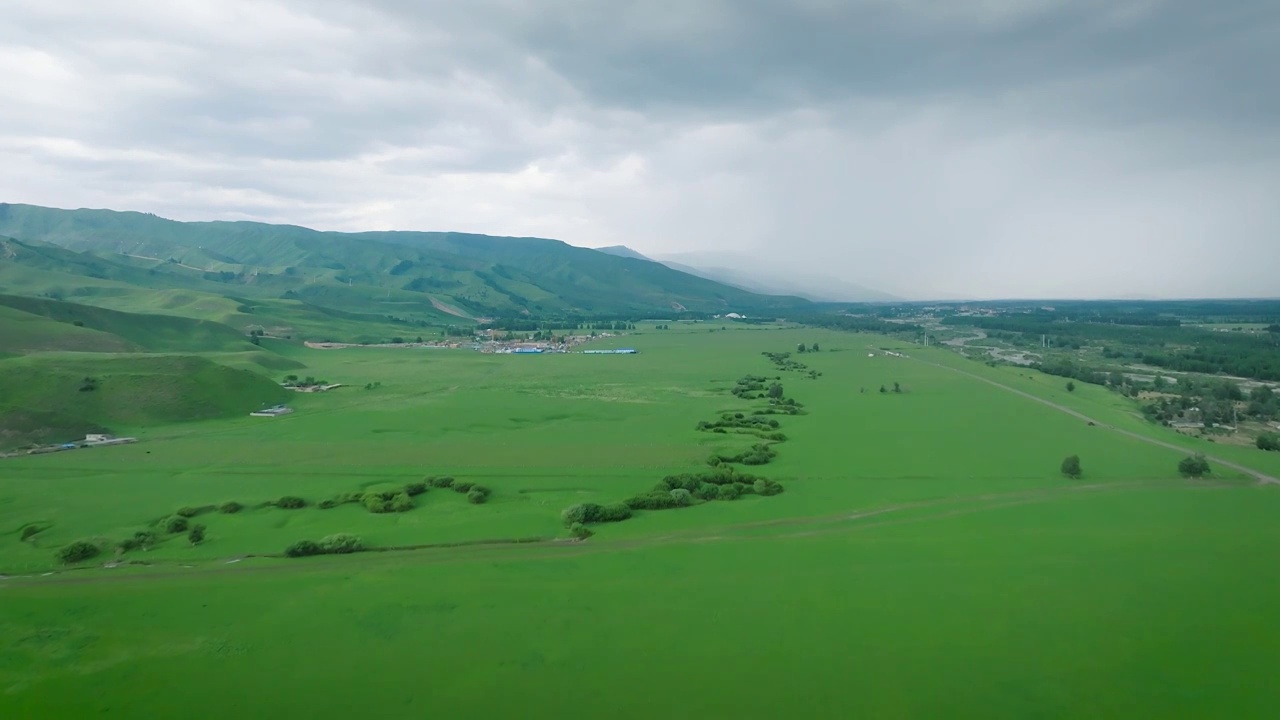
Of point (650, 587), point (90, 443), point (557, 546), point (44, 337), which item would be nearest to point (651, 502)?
point (557, 546)

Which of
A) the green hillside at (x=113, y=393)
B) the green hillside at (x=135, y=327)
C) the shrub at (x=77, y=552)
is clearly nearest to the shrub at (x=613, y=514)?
the shrub at (x=77, y=552)

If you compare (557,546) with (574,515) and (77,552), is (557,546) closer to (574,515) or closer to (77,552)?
(574,515)

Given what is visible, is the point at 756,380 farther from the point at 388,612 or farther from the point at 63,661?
the point at 63,661

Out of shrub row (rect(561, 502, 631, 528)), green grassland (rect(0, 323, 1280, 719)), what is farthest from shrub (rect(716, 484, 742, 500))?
shrub row (rect(561, 502, 631, 528))

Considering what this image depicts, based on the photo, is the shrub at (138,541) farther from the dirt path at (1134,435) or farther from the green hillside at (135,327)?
the green hillside at (135,327)

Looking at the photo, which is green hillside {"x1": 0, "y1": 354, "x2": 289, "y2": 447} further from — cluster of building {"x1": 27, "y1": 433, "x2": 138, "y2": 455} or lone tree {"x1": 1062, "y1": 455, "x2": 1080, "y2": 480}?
lone tree {"x1": 1062, "y1": 455, "x2": 1080, "y2": 480}
